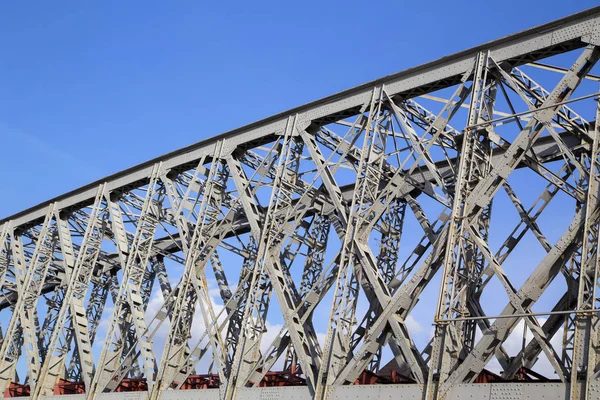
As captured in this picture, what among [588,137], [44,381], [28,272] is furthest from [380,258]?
[28,272]

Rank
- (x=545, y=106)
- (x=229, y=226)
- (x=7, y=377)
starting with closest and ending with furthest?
(x=545, y=106), (x=229, y=226), (x=7, y=377)

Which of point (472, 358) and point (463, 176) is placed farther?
point (463, 176)

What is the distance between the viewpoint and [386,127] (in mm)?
22875

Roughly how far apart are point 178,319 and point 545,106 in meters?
12.5

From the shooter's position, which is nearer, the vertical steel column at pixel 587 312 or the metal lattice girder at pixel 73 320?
the vertical steel column at pixel 587 312

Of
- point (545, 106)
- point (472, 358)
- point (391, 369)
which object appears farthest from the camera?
point (391, 369)

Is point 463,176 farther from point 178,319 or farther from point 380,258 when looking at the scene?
point 178,319

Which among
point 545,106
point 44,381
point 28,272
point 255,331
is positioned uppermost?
point 545,106

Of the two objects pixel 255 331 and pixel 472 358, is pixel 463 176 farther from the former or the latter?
pixel 255 331

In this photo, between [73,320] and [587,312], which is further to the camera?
[73,320]

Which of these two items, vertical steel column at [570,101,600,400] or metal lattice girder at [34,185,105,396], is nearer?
vertical steel column at [570,101,600,400]

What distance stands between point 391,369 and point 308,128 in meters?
7.25

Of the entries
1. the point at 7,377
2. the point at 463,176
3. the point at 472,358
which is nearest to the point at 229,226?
the point at 463,176

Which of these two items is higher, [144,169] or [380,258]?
[144,169]
